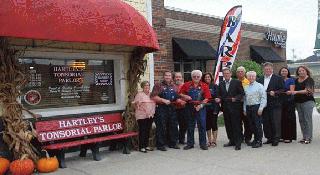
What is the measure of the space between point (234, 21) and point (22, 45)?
275 inches

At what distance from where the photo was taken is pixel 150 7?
984cm

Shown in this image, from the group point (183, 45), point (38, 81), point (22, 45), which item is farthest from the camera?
point (183, 45)

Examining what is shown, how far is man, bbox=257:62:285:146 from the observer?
889 centimetres

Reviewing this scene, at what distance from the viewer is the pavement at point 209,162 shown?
6.82m

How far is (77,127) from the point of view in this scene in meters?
8.02

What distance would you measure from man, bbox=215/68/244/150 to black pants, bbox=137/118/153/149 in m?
1.50

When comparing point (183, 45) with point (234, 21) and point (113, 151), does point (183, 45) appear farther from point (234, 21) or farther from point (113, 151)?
point (113, 151)

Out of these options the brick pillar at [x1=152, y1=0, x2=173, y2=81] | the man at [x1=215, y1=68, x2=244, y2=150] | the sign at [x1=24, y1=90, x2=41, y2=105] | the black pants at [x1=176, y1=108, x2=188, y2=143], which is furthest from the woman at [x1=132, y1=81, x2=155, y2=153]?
the sign at [x1=24, y1=90, x2=41, y2=105]

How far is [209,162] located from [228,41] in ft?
18.6

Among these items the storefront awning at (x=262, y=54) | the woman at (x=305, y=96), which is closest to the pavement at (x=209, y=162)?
the woman at (x=305, y=96)

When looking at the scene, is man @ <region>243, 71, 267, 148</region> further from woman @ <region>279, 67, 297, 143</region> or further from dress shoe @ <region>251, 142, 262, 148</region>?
woman @ <region>279, 67, 297, 143</region>

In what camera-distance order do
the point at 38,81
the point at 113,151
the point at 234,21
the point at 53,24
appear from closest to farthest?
1. the point at 53,24
2. the point at 38,81
3. the point at 113,151
4. the point at 234,21

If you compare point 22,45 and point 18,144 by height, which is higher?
point 22,45

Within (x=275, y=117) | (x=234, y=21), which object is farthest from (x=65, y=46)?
(x=234, y=21)
